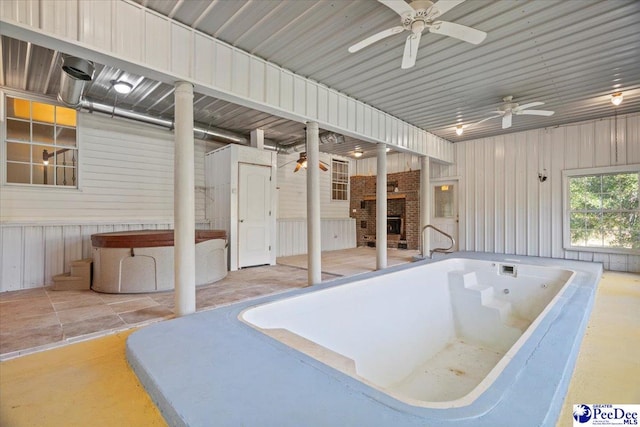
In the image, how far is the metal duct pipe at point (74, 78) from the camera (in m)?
3.47

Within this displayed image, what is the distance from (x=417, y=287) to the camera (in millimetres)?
5383

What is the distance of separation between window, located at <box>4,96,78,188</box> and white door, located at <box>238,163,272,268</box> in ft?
9.77

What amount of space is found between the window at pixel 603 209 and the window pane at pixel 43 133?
10493 mm

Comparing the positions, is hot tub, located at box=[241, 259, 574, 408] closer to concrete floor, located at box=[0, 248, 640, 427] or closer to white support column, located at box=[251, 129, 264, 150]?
concrete floor, located at box=[0, 248, 640, 427]

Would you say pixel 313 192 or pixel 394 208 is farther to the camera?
pixel 394 208

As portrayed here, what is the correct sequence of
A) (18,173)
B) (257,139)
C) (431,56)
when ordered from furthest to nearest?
(257,139) < (18,173) < (431,56)

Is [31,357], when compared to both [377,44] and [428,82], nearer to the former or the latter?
[377,44]

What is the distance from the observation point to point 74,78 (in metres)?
3.86

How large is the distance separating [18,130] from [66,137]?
1.99 feet

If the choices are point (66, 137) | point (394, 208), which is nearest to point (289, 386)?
point (66, 137)

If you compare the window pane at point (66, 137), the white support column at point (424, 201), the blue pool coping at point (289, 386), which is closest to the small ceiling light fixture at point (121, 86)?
the window pane at point (66, 137)

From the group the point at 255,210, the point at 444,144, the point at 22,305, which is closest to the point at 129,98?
the point at 255,210

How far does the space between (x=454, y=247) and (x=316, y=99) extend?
6003 mm

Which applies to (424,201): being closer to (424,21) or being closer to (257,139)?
(257,139)
